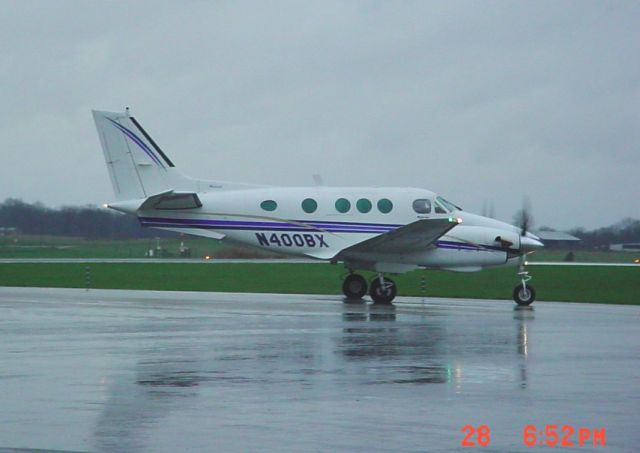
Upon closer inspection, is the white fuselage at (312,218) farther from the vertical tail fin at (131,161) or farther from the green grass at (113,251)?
the green grass at (113,251)

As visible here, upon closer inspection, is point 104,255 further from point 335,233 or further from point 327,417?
point 327,417

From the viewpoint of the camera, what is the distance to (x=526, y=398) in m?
12.2

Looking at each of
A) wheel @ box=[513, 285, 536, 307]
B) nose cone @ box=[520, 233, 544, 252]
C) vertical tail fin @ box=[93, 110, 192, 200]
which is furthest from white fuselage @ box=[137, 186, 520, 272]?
wheel @ box=[513, 285, 536, 307]

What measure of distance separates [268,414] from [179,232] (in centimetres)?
2085

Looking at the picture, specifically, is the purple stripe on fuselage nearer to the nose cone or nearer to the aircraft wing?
the aircraft wing

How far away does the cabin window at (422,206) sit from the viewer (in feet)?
102

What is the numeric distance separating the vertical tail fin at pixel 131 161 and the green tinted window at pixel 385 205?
5.56 m

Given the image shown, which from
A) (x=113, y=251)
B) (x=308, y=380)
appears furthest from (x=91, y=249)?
(x=308, y=380)

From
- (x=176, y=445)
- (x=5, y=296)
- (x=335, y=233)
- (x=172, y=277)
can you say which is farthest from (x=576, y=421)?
(x=172, y=277)

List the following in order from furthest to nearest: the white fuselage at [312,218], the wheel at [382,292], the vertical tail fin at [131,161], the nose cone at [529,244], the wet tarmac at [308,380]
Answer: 1. the vertical tail fin at [131,161]
2. the white fuselage at [312,218]
3. the nose cone at [529,244]
4. the wheel at [382,292]
5. the wet tarmac at [308,380]
